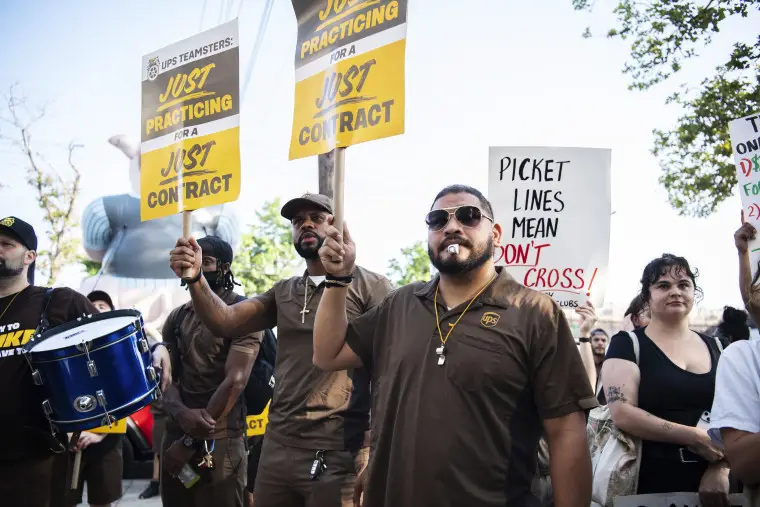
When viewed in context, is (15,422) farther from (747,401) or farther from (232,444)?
(747,401)

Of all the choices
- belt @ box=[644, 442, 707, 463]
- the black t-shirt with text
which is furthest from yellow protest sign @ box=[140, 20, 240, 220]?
belt @ box=[644, 442, 707, 463]

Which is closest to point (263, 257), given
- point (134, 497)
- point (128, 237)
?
point (128, 237)

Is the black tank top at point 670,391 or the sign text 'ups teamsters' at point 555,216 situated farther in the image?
the sign text 'ups teamsters' at point 555,216

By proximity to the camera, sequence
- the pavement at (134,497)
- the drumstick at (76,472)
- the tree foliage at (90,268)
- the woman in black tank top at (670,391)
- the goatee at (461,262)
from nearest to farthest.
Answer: the goatee at (461,262) < the woman in black tank top at (670,391) < the drumstick at (76,472) < the pavement at (134,497) < the tree foliage at (90,268)

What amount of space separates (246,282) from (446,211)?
107ft

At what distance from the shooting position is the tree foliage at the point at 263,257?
34469mm

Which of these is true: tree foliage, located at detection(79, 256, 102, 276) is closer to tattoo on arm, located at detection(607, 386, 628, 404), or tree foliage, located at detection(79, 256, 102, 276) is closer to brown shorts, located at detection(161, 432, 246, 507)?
brown shorts, located at detection(161, 432, 246, 507)

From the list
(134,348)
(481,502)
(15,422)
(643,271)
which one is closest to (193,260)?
(134,348)

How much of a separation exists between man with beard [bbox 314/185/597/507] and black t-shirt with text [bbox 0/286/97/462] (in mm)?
2332

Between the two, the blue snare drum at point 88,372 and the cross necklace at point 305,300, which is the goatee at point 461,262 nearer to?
the cross necklace at point 305,300

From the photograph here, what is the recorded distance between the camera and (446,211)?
2.95 m

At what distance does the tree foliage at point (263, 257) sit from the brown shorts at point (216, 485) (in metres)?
29.3

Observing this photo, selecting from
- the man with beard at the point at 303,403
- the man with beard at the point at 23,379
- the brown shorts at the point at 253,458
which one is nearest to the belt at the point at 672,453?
the man with beard at the point at 303,403

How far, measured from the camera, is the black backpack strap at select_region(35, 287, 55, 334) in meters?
4.28
